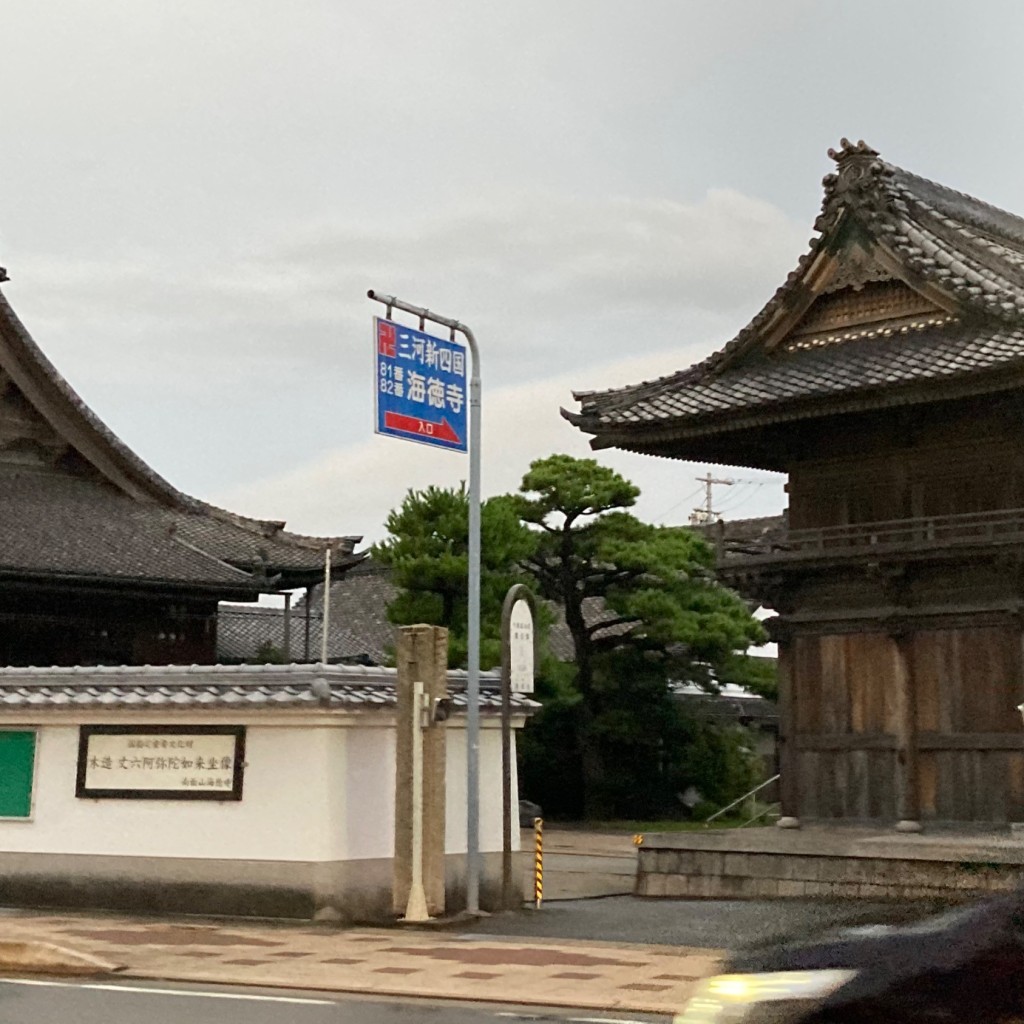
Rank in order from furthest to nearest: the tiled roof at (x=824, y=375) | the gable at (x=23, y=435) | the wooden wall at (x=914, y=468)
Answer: the gable at (x=23, y=435), the wooden wall at (x=914, y=468), the tiled roof at (x=824, y=375)

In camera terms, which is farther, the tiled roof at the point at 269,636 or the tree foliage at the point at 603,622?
the tiled roof at the point at 269,636

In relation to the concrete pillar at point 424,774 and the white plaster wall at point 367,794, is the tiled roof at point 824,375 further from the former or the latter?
the white plaster wall at point 367,794

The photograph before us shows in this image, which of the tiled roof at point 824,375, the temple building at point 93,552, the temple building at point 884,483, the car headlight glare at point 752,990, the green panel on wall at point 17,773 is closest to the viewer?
the car headlight glare at point 752,990

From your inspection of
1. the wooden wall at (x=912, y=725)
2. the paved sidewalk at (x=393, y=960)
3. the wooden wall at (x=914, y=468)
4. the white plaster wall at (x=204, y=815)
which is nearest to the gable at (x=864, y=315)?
the wooden wall at (x=914, y=468)

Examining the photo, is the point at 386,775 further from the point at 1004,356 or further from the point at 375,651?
the point at 375,651

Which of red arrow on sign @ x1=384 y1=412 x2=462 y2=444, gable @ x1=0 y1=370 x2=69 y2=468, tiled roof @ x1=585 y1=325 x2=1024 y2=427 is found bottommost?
red arrow on sign @ x1=384 y1=412 x2=462 y2=444

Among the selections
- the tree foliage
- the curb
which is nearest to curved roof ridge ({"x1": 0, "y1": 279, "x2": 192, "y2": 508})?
the tree foliage

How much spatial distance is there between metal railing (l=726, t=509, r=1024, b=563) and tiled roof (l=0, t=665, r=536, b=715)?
680 cm

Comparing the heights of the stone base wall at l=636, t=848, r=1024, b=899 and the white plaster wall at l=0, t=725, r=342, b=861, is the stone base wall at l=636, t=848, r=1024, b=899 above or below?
below

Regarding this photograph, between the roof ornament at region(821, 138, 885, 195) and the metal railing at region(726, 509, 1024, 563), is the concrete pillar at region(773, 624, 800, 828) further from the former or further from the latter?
the roof ornament at region(821, 138, 885, 195)

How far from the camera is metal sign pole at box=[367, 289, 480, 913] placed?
17.3m

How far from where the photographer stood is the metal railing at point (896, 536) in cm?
2200

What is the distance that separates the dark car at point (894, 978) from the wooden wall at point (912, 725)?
1653 cm

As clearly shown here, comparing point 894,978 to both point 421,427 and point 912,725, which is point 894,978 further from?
point 912,725
